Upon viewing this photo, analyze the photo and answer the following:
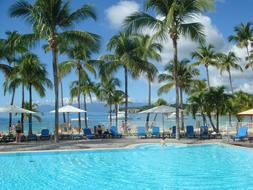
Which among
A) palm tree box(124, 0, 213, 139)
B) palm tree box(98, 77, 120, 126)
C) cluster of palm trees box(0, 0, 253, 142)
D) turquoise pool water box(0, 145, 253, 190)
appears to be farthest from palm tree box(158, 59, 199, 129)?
turquoise pool water box(0, 145, 253, 190)

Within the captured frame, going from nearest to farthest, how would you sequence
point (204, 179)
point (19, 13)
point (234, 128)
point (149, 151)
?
1. point (204, 179)
2. point (149, 151)
3. point (19, 13)
4. point (234, 128)

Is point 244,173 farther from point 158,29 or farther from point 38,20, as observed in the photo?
point 38,20

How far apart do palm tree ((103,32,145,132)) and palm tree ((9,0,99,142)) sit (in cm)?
797

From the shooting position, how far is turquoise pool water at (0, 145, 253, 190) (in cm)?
1112

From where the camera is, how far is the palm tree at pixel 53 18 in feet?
68.9

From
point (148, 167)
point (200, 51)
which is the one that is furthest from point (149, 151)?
point (200, 51)

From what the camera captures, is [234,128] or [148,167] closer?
[148,167]

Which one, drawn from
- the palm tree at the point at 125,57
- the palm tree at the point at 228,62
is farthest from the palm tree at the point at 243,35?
the palm tree at the point at 125,57

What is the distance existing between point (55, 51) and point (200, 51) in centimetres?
2320

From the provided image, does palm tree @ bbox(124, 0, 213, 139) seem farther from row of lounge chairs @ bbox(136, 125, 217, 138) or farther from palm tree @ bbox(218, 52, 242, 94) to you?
palm tree @ bbox(218, 52, 242, 94)

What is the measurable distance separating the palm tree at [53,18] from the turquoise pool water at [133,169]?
19.9ft

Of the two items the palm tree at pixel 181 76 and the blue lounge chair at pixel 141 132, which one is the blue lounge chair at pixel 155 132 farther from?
the palm tree at pixel 181 76

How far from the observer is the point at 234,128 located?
80.7 feet

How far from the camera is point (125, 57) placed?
29.9 m
